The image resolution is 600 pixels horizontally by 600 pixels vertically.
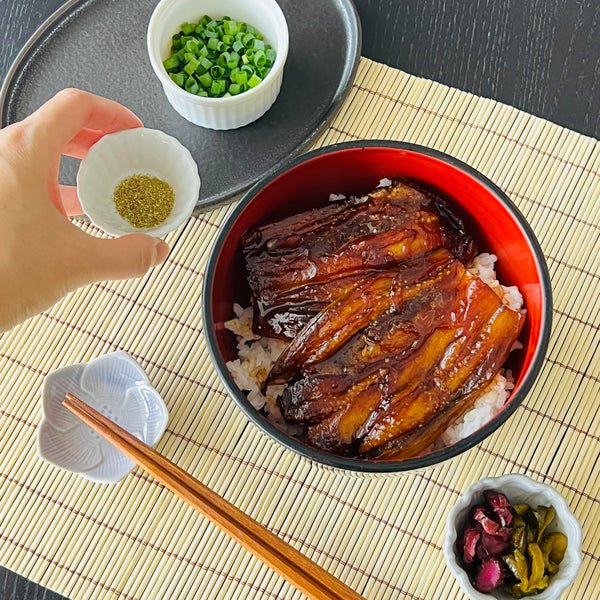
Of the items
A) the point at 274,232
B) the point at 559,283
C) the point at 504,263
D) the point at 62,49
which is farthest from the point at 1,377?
the point at 559,283

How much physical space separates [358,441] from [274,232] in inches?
20.2

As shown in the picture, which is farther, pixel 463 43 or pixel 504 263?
pixel 463 43

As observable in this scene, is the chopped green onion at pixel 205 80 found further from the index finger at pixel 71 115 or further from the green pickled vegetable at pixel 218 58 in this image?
the index finger at pixel 71 115

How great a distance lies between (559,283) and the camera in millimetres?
1849

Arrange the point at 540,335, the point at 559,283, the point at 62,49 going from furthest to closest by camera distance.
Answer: the point at 62,49 → the point at 559,283 → the point at 540,335

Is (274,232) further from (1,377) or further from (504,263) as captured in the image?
(1,377)

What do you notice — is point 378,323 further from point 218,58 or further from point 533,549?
point 218,58

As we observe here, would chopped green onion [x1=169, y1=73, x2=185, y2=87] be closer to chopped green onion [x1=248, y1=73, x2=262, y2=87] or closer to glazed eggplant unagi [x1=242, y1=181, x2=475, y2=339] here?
chopped green onion [x1=248, y1=73, x2=262, y2=87]

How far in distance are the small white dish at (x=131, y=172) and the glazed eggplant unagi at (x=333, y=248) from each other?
0.64 feet

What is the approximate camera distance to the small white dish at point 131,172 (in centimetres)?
167

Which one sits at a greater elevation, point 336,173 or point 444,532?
point 336,173

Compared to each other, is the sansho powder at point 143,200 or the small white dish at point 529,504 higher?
the sansho powder at point 143,200

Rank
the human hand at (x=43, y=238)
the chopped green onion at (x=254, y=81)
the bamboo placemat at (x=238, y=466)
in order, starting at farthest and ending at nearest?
the chopped green onion at (x=254, y=81) → the bamboo placemat at (x=238, y=466) → the human hand at (x=43, y=238)

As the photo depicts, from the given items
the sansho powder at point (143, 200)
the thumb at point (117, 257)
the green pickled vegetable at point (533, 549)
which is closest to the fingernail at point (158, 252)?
the thumb at point (117, 257)
